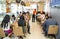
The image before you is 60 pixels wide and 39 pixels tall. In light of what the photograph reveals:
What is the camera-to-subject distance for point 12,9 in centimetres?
951

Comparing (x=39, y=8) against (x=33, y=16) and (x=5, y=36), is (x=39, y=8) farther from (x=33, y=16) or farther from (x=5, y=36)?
(x=5, y=36)

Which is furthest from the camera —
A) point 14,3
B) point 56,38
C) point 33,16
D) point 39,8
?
point 39,8

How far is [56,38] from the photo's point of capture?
5.84 m

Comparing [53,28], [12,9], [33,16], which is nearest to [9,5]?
[12,9]

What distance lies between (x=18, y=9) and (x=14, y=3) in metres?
0.49

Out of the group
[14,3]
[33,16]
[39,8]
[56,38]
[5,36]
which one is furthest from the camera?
[39,8]

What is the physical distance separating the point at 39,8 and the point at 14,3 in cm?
490

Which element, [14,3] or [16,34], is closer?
[16,34]

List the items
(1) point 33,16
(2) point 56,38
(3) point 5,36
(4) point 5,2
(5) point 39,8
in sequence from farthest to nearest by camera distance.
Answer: (5) point 39,8, (1) point 33,16, (4) point 5,2, (2) point 56,38, (3) point 5,36

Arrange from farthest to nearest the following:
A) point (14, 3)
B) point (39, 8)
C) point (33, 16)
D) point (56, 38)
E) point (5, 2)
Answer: point (39, 8) → point (33, 16) → point (14, 3) → point (5, 2) → point (56, 38)

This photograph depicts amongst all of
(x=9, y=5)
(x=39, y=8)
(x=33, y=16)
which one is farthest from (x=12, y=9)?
(x=39, y=8)

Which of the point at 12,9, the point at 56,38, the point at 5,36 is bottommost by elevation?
the point at 56,38

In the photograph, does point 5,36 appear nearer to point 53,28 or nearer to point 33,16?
point 53,28

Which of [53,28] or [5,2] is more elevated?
[5,2]
